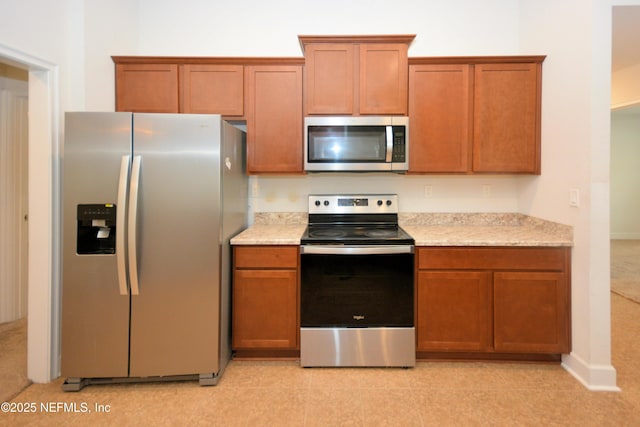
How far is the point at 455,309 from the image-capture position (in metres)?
2.29

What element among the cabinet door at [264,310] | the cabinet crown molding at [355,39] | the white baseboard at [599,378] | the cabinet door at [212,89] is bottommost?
the white baseboard at [599,378]

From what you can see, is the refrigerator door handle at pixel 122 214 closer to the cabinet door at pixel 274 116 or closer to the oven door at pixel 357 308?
the cabinet door at pixel 274 116

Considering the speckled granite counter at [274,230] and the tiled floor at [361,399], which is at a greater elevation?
the speckled granite counter at [274,230]

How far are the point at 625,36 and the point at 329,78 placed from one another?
2.96m

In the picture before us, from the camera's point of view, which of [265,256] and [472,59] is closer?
[265,256]

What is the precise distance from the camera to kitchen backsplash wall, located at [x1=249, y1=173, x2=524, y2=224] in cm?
295

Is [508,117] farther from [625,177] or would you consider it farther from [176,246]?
[625,177]

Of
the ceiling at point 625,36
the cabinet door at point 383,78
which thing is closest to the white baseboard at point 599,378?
the cabinet door at point 383,78

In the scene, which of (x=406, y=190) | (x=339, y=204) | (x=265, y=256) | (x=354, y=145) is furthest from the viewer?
(x=406, y=190)

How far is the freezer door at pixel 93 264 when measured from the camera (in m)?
1.99

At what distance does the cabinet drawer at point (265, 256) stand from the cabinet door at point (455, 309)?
914 millimetres

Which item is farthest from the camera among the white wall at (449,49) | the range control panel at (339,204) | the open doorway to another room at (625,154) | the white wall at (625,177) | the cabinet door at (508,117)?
the white wall at (625,177)

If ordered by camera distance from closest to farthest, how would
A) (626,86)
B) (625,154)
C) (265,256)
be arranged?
1. (265,256)
2. (626,86)
3. (625,154)

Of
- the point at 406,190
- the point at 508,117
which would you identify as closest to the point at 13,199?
the point at 406,190
